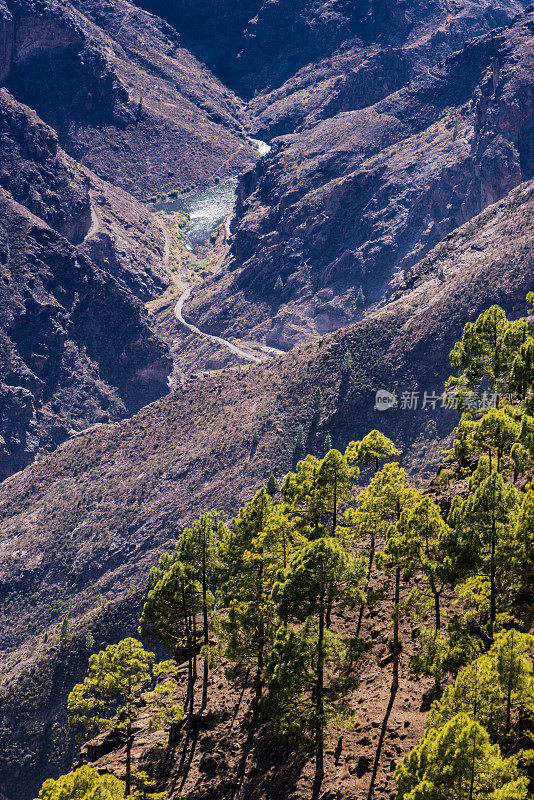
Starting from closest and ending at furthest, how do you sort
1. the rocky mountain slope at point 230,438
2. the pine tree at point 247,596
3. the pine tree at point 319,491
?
the pine tree at point 319,491 < the pine tree at point 247,596 < the rocky mountain slope at point 230,438

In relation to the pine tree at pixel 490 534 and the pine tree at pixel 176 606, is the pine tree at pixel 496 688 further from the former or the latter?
the pine tree at pixel 176 606

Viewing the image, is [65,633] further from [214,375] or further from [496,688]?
[496,688]

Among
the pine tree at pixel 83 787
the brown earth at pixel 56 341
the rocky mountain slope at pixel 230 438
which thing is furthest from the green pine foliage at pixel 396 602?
the brown earth at pixel 56 341

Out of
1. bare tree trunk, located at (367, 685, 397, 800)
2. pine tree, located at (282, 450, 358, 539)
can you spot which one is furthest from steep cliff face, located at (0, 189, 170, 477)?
bare tree trunk, located at (367, 685, 397, 800)

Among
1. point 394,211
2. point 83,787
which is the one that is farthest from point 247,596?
point 394,211

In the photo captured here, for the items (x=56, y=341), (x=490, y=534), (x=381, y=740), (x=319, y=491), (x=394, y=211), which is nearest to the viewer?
(x=490, y=534)

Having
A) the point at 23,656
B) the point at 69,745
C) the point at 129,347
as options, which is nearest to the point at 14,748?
the point at 69,745

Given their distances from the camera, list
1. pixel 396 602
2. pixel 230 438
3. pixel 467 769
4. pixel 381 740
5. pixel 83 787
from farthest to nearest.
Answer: pixel 230 438, pixel 396 602, pixel 381 740, pixel 83 787, pixel 467 769

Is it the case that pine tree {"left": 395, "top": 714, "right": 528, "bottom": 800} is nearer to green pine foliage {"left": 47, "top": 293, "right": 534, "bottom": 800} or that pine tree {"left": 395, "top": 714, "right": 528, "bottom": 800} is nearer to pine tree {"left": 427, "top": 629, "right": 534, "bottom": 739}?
green pine foliage {"left": 47, "top": 293, "right": 534, "bottom": 800}

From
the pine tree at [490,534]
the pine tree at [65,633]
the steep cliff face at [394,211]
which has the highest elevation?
the steep cliff face at [394,211]
